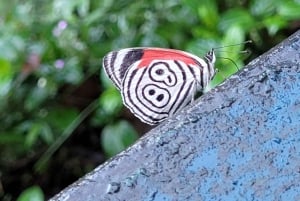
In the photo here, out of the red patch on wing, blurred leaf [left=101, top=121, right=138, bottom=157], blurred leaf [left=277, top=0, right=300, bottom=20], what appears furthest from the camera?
blurred leaf [left=101, top=121, right=138, bottom=157]

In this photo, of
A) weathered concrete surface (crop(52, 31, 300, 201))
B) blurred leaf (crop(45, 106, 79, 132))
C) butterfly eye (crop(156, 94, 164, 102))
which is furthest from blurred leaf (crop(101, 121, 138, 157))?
weathered concrete surface (crop(52, 31, 300, 201))

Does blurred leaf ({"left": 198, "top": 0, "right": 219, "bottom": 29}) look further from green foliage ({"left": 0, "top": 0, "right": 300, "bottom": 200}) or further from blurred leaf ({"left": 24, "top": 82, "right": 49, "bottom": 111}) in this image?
blurred leaf ({"left": 24, "top": 82, "right": 49, "bottom": 111})

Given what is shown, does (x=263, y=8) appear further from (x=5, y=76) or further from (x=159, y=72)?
(x=5, y=76)

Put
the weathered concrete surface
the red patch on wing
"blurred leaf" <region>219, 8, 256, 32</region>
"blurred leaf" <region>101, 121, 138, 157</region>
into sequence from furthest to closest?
1. "blurred leaf" <region>101, 121, 138, 157</region>
2. "blurred leaf" <region>219, 8, 256, 32</region>
3. the red patch on wing
4. the weathered concrete surface

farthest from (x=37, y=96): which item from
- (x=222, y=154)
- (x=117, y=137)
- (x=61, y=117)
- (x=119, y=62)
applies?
(x=222, y=154)

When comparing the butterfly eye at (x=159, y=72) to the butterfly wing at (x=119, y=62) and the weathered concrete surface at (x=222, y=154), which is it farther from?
the weathered concrete surface at (x=222, y=154)

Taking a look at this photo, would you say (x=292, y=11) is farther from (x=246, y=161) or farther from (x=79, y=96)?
(x=246, y=161)
